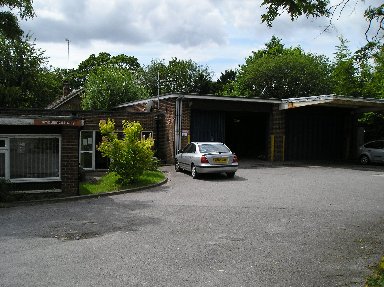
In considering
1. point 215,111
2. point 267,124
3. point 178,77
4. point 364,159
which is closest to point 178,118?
point 215,111

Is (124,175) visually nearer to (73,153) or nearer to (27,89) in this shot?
(73,153)

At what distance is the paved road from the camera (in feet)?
17.9

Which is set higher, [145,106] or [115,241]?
[145,106]

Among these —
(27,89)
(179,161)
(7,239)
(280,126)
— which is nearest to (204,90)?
(27,89)

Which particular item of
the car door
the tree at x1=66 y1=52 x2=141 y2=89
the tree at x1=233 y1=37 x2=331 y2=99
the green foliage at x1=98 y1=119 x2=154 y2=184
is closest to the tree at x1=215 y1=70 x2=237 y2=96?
the tree at x1=233 y1=37 x2=331 y2=99

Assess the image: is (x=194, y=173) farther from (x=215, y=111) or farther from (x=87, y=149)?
(x=215, y=111)

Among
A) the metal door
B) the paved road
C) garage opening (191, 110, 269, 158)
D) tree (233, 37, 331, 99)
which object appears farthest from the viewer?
tree (233, 37, 331, 99)

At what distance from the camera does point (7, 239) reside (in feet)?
25.4

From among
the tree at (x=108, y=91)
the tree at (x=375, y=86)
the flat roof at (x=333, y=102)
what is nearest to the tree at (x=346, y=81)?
the tree at (x=375, y=86)

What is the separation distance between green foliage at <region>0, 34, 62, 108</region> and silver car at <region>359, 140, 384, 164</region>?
24715mm

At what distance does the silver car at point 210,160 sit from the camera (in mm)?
16219

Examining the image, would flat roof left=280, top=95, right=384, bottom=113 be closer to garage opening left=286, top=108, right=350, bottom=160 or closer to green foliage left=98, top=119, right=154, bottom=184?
garage opening left=286, top=108, right=350, bottom=160

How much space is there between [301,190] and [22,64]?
26.5 metres

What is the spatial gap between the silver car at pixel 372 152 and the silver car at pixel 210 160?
1198cm
